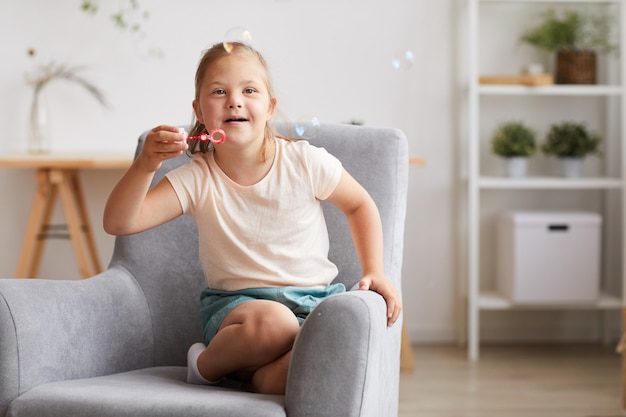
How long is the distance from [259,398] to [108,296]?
0.49 metres

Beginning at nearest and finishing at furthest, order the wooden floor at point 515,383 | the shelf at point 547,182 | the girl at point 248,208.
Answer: the girl at point 248,208 < the wooden floor at point 515,383 < the shelf at point 547,182

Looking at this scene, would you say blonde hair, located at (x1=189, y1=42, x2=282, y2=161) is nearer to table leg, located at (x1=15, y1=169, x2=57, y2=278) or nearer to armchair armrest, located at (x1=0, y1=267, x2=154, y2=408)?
Answer: armchair armrest, located at (x1=0, y1=267, x2=154, y2=408)

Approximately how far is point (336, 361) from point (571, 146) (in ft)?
7.36

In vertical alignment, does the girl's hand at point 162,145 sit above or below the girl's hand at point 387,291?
above

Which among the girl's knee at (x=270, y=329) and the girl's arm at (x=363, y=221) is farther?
the girl's arm at (x=363, y=221)

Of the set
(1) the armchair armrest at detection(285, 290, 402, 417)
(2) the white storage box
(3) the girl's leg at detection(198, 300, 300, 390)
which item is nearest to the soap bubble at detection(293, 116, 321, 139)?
(3) the girl's leg at detection(198, 300, 300, 390)

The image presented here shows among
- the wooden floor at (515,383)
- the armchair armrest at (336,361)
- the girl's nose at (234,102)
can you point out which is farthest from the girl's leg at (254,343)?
the wooden floor at (515,383)

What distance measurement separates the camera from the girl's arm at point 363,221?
1.67 meters

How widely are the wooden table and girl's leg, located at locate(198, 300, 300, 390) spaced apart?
4.92ft

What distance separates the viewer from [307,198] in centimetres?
171

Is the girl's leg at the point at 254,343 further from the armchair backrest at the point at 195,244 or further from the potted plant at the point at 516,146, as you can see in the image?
the potted plant at the point at 516,146

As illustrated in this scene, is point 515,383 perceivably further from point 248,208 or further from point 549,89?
point 248,208

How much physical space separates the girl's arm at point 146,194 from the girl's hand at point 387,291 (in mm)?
384

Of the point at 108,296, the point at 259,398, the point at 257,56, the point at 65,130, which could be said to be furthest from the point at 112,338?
the point at 65,130
